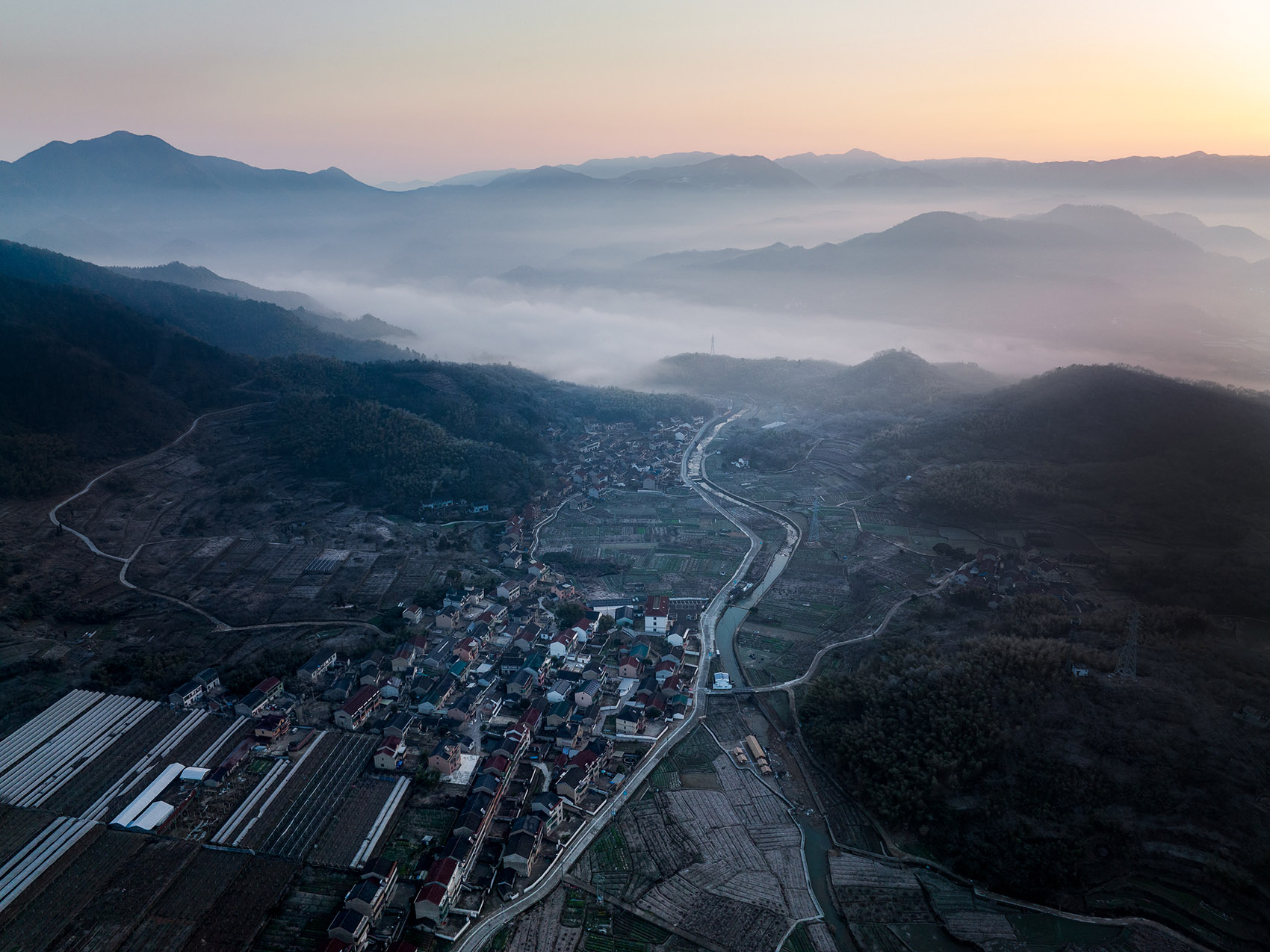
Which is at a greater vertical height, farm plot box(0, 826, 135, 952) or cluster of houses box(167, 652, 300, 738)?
cluster of houses box(167, 652, 300, 738)

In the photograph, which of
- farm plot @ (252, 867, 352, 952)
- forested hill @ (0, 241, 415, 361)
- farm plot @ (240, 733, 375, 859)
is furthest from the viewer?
forested hill @ (0, 241, 415, 361)

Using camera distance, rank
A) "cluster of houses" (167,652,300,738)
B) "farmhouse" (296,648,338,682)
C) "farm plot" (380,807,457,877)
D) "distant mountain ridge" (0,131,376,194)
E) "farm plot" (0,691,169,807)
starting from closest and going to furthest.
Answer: "farm plot" (380,807,457,877)
"farm plot" (0,691,169,807)
"cluster of houses" (167,652,300,738)
"farmhouse" (296,648,338,682)
"distant mountain ridge" (0,131,376,194)

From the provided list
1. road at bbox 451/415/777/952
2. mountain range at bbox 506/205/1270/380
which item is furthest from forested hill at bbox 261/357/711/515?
mountain range at bbox 506/205/1270/380

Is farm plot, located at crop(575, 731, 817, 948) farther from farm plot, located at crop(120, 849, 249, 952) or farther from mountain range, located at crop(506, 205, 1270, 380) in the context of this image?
mountain range, located at crop(506, 205, 1270, 380)

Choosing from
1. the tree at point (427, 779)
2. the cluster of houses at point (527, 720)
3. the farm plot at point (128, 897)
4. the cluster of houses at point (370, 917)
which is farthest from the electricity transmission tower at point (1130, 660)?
the farm plot at point (128, 897)

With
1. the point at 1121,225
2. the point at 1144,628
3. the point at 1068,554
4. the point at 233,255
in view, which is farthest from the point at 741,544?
the point at 233,255

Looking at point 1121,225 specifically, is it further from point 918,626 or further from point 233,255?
point 233,255

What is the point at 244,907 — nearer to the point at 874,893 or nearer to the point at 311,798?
the point at 311,798
